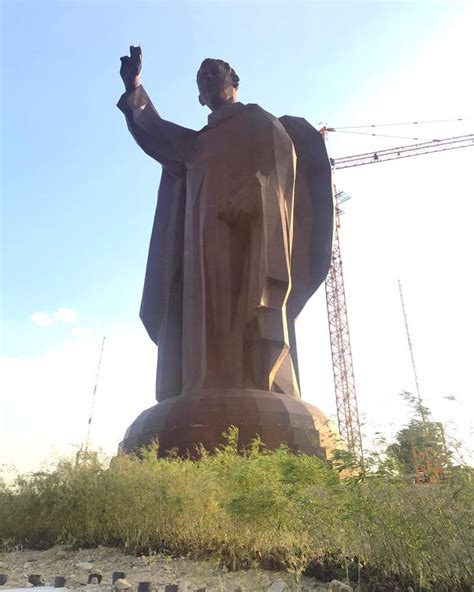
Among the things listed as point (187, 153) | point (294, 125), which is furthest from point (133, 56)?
point (294, 125)

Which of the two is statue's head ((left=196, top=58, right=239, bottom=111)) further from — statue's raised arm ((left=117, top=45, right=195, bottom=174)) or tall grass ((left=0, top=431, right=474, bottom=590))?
tall grass ((left=0, top=431, right=474, bottom=590))

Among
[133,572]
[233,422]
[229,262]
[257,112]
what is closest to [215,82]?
[257,112]

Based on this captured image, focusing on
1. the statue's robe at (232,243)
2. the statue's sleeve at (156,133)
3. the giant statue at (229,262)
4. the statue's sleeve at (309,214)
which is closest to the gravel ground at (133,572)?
the giant statue at (229,262)

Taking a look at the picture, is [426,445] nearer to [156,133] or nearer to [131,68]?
[156,133]

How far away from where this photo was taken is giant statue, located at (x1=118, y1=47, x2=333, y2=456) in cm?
796

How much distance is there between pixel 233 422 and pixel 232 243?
134 inches

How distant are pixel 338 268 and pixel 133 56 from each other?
1000 inches

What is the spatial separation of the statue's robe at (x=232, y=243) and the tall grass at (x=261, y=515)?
2.29 metres

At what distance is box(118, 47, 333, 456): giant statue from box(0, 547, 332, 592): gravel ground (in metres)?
2.83

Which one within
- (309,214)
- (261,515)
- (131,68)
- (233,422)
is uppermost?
(131,68)

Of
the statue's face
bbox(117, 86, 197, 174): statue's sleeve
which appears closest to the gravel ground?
bbox(117, 86, 197, 174): statue's sleeve

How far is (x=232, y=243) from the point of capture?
31.5 feet

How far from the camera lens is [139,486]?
5.21 meters

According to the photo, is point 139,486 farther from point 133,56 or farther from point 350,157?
point 350,157
